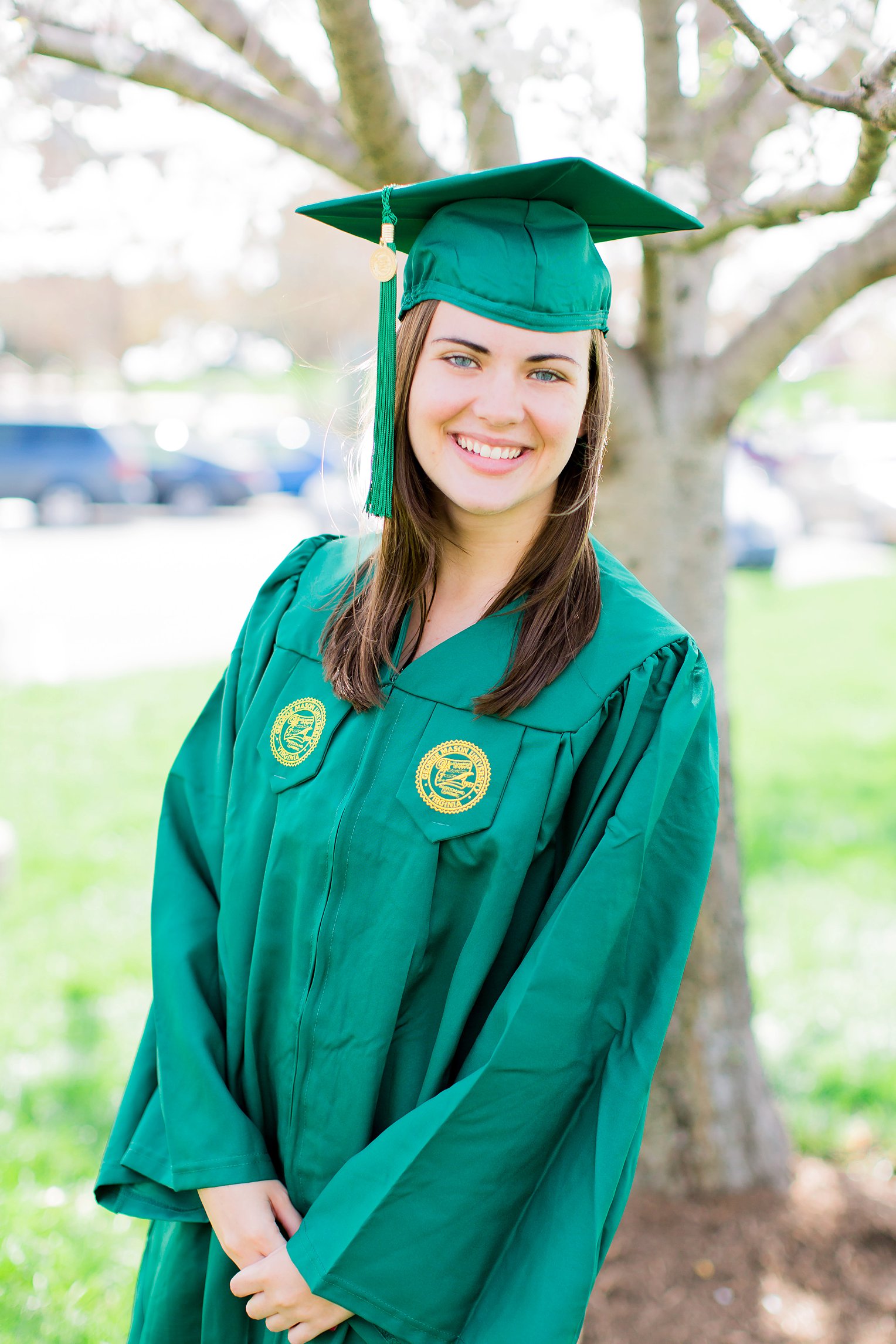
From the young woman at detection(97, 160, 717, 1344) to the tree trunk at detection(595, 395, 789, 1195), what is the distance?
36.7 inches

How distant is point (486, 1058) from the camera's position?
1.51 meters

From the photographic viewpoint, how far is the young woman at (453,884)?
4.91 ft

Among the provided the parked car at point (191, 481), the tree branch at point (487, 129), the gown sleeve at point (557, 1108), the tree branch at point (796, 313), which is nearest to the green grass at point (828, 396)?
the tree branch at point (796, 313)

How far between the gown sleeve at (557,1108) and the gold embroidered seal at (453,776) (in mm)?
145

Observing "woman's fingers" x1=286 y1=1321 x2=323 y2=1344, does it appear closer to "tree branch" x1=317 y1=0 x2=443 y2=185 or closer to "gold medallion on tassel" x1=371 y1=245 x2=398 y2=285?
"gold medallion on tassel" x1=371 y1=245 x2=398 y2=285

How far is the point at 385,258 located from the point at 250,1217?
1404mm

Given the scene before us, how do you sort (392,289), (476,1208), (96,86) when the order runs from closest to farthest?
(476,1208) < (392,289) < (96,86)

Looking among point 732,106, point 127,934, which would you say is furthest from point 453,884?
point 127,934

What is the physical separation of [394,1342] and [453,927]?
564mm

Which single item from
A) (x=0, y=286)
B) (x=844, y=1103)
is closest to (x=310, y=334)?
(x=0, y=286)

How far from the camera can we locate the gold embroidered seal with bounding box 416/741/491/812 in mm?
1558

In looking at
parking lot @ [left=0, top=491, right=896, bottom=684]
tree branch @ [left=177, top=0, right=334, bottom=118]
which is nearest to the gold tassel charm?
tree branch @ [left=177, top=0, right=334, bottom=118]

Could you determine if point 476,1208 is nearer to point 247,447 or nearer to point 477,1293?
point 477,1293

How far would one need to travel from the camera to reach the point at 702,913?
271 cm
